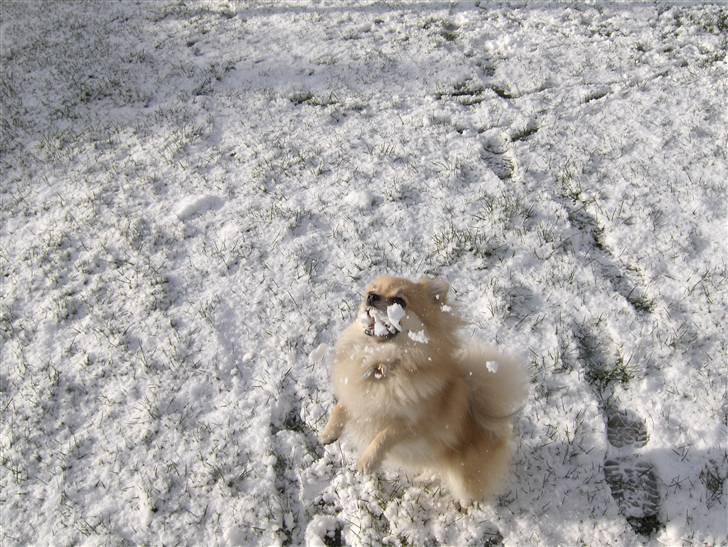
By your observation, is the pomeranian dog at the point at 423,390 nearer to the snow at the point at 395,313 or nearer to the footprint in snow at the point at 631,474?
the snow at the point at 395,313

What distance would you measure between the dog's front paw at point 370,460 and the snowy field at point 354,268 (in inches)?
31.7

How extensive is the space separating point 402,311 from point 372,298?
0.22 m

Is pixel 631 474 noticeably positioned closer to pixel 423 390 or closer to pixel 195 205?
pixel 423 390

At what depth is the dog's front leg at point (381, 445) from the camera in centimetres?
328

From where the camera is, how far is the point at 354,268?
5777mm

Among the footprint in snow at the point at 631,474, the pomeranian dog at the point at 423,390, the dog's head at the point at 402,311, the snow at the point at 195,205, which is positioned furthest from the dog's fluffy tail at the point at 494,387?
the snow at the point at 195,205

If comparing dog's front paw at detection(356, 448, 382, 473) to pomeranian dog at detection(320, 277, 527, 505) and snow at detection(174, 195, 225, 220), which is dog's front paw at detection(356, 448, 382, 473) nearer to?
pomeranian dog at detection(320, 277, 527, 505)

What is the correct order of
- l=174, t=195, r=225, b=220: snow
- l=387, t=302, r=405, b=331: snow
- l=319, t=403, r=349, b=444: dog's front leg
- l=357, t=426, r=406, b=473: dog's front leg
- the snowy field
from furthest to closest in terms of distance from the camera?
l=174, t=195, r=225, b=220: snow, the snowy field, l=319, t=403, r=349, b=444: dog's front leg, l=357, t=426, r=406, b=473: dog's front leg, l=387, t=302, r=405, b=331: snow

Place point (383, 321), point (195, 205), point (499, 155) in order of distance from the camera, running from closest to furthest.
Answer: point (383, 321)
point (195, 205)
point (499, 155)

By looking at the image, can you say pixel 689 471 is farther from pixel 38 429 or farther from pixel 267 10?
pixel 267 10

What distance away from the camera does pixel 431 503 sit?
3939 millimetres

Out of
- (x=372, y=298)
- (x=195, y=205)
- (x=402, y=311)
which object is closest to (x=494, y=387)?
(x=402, y=311)

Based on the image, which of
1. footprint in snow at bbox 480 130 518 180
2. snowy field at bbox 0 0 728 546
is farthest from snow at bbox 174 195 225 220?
footprint in snow at bbox 480 130 518 180

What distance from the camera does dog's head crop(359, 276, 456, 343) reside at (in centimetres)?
307
